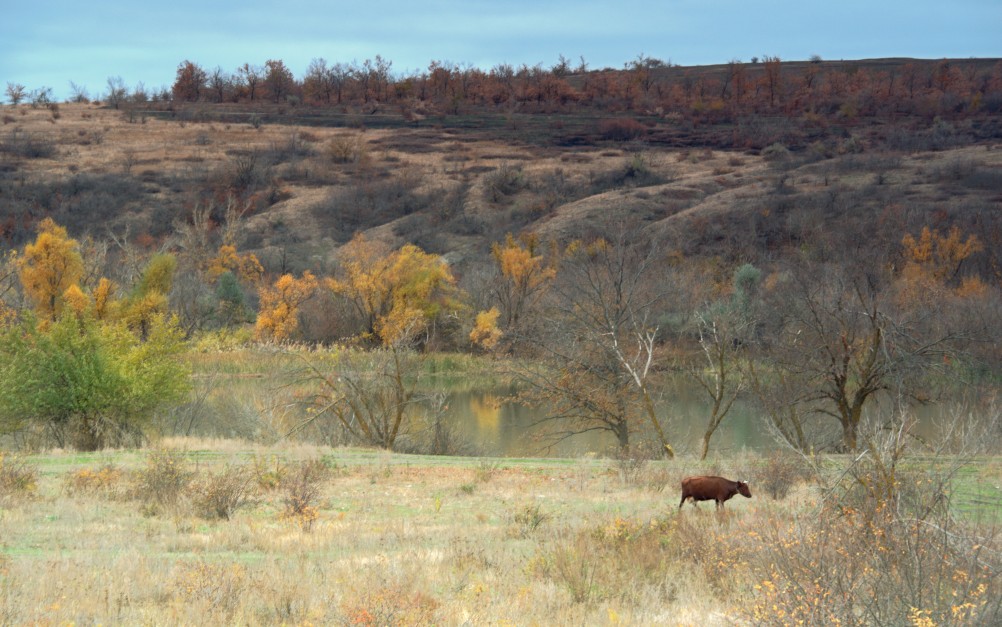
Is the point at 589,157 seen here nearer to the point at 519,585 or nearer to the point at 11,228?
the point at 11,228

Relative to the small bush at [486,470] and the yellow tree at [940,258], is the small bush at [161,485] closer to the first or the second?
the small bush at [486,470]

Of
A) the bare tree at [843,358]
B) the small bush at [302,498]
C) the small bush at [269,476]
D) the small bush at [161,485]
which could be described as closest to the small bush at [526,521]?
the small bush at [302,498]

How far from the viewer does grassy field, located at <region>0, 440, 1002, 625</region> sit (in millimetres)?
6660

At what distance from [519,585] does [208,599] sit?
254 centimetres

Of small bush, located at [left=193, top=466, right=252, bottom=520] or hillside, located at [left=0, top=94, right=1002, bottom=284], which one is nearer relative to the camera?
small bush, located at [left=193, top=466, right=252, bottom=520]

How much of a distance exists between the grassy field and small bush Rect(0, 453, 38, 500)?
3 centimetres

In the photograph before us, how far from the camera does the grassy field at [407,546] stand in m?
6.66

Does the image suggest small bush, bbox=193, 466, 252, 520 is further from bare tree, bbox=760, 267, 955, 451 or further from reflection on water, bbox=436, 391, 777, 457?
bare tree, bbox=760, 267, 955, 451

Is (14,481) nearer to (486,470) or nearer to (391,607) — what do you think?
(486,470)

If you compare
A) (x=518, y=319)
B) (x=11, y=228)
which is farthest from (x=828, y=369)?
(x=11, y=228)

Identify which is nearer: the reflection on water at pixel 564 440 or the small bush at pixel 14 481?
the small bush at pixel 14 481

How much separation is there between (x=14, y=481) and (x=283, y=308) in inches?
1297

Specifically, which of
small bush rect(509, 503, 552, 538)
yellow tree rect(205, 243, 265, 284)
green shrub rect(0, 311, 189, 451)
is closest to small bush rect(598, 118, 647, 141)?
yellow tree rect(205, 243, 265, 284)

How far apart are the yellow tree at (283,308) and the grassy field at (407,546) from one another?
2933cm
